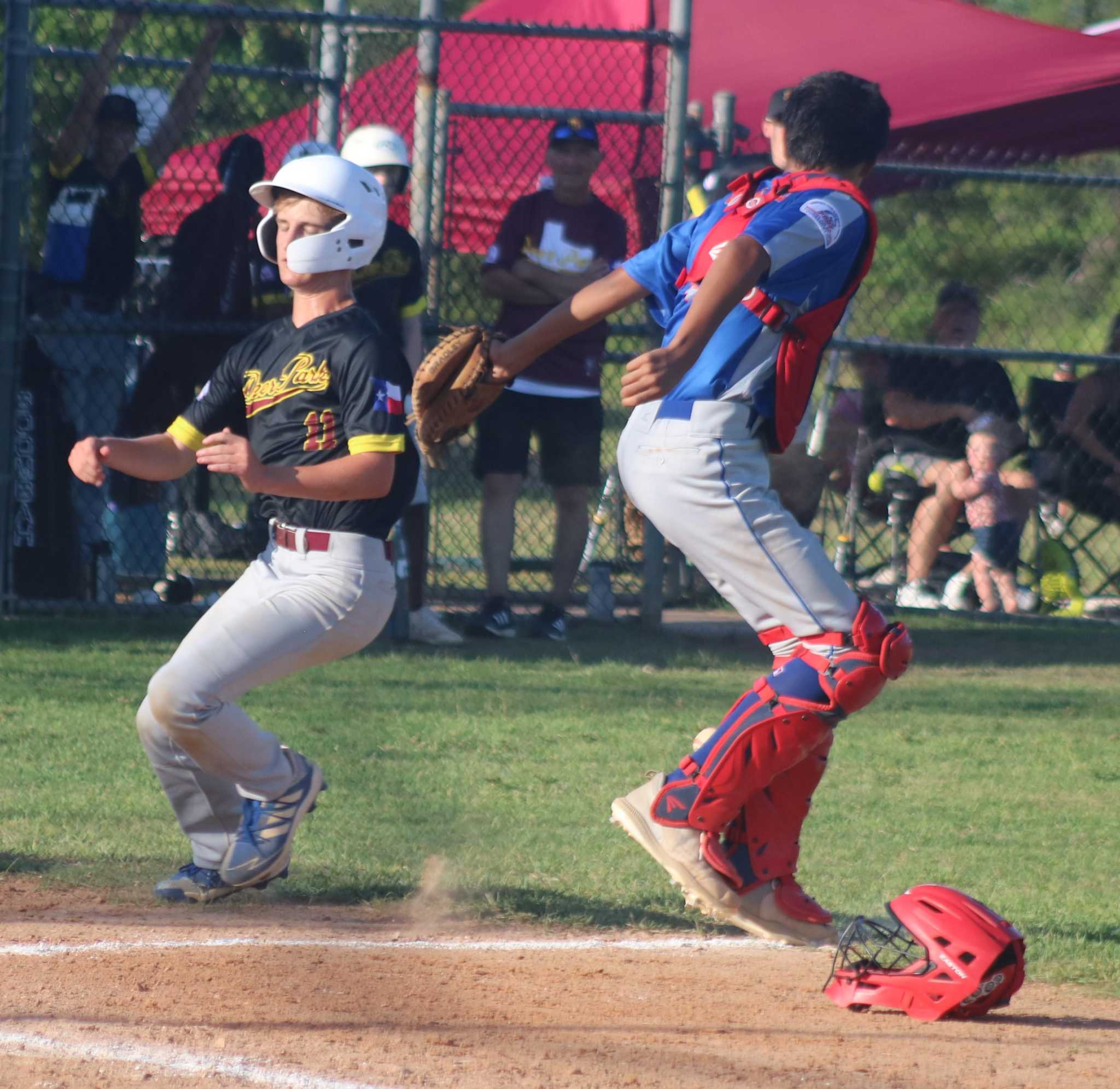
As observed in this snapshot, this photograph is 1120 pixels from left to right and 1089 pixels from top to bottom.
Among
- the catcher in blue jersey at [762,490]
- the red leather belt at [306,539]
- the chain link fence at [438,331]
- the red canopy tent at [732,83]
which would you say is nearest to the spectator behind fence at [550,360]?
the chain link fence at [438,331]

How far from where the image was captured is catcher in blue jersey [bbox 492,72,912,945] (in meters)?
3.75

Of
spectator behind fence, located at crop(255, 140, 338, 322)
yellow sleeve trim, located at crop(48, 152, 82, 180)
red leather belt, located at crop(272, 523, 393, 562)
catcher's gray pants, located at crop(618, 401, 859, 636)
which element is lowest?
red leather belt, located at crop(272, 523, 393, 562)

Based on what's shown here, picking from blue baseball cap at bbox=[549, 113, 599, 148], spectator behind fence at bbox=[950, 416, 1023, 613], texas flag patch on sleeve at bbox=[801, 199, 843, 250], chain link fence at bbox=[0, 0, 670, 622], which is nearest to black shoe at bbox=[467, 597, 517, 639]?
chain link fence at bbox=[0, 0, 670, 622]

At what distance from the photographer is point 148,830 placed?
16.6 feet

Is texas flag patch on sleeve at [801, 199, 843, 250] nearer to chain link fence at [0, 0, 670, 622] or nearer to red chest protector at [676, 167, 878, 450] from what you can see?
red chest protector at [676, 167, 878, 450]

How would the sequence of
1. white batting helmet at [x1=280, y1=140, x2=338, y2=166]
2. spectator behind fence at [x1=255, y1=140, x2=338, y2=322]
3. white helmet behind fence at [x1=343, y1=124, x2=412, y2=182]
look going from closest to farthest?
1. white batting helmet at [x1=280, y1=140, x2=338, y2=166]
2. white helmet behind fence at [x1=343, y1=124, x2=412, y2=182]
3. spectator behind fence at [x1=255, y1=140, x2=338, y2=322]

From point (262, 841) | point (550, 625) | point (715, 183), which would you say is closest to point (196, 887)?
point (262, 841)

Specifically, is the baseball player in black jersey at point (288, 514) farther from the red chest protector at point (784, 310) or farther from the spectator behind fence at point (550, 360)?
the spectator behind fence at point (550, 360)

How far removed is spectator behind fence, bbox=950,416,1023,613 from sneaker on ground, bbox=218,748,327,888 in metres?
5.85

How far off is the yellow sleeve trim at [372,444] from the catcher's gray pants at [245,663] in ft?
0.83

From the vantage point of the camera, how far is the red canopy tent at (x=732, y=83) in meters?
10.2

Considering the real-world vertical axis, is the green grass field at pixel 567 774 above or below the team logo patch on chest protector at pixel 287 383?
below

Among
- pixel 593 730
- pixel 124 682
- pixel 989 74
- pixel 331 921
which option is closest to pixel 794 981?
pixel 331 921

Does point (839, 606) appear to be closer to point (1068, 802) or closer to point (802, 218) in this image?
point (802, 218)
